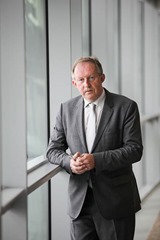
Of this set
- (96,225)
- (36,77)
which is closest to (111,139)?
(96,225)

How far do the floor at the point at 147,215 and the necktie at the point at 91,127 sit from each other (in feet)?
7.50

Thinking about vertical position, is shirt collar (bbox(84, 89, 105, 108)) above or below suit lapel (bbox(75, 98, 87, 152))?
above

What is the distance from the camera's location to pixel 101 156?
2.85 m

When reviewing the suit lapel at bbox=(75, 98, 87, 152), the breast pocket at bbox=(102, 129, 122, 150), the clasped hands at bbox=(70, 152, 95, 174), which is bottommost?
the clasped hands at bbox=(70, 152, 95, 174)

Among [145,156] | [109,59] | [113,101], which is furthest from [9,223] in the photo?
[145,156]

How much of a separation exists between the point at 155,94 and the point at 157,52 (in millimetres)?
683

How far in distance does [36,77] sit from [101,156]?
1125mm

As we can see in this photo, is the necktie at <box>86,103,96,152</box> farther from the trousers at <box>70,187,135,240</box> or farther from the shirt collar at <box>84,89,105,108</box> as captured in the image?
the trousers at <box>70,187,135,240</box>

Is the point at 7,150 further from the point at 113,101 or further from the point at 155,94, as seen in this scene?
the point at 155,94

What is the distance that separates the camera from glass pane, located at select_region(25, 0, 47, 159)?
3.59m

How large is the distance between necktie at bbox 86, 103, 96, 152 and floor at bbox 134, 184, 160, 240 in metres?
2.29

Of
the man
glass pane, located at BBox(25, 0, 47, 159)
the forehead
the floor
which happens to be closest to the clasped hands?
the man

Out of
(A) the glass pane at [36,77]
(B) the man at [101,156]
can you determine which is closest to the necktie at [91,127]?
(B) the man at [101,156]

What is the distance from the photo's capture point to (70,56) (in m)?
3.88
